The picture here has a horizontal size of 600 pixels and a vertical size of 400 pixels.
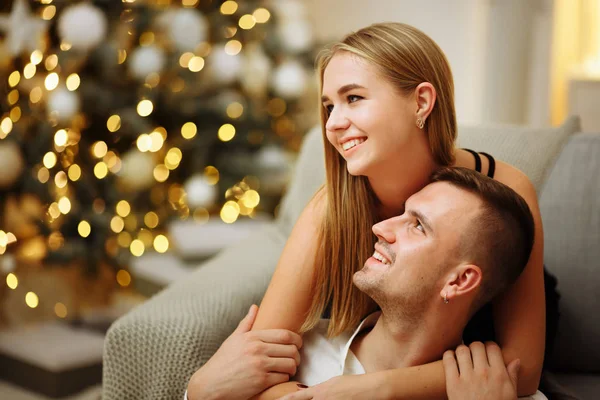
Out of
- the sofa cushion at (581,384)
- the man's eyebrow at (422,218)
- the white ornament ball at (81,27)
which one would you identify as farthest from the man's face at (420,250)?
the white ornament ball at (81,27)

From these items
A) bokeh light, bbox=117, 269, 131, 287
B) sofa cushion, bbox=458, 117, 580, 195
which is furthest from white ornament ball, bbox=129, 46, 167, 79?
sofa cushion, bbox=458, 117, 580, 195

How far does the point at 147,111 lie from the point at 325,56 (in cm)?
173

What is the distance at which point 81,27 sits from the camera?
2.38 meters

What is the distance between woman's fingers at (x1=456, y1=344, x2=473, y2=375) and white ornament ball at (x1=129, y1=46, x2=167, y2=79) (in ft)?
6.11

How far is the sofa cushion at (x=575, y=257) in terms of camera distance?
5.09 ft

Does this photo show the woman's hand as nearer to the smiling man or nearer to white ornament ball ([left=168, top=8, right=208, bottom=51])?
the smiling man

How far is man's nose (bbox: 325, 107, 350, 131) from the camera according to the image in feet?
3.94

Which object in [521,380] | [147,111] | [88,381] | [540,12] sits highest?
[540,12]

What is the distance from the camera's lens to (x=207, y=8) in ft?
10.1

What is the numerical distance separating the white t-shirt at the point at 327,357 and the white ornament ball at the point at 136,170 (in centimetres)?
151

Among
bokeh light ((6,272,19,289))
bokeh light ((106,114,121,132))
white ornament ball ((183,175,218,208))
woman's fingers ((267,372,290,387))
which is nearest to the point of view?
woman's fingers ((267,372,290,387))

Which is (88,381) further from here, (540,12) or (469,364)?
(540,12)

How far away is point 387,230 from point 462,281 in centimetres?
16

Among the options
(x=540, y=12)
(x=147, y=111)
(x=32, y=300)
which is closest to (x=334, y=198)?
(x=147, y=111)
